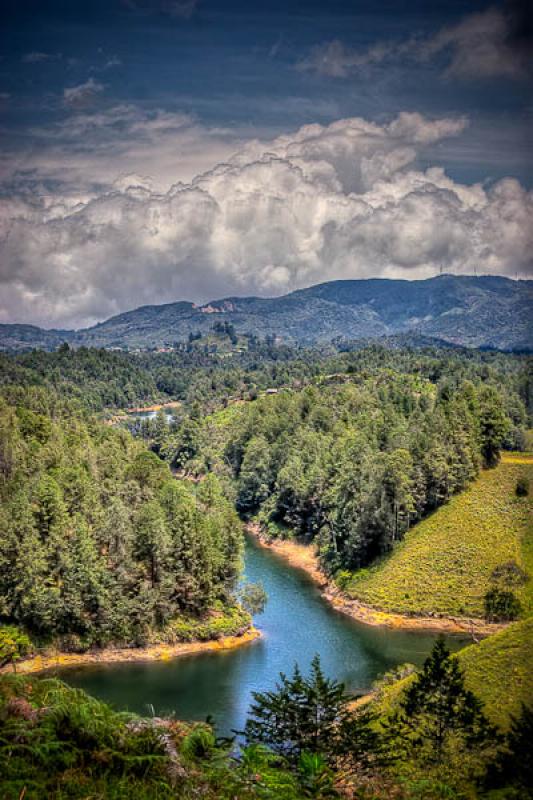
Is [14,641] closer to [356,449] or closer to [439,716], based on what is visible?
[439,716]

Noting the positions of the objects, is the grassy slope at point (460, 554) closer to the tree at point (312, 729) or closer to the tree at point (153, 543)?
the tree at point (153, 543)

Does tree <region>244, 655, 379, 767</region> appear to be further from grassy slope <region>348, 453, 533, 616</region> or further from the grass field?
grassy slope <region>348, 453, 533, 616</region>

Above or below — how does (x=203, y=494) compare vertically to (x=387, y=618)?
above

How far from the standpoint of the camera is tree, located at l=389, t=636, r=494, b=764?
2606cm

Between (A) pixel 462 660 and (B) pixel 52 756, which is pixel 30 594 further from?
(B) pixel 52 756

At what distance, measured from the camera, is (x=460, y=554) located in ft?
211

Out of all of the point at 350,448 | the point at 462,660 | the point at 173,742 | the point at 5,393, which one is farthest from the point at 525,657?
the point at 5,393

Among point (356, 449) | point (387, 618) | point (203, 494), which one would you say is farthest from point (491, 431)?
point (203, 494)

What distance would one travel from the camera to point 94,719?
15.0 m

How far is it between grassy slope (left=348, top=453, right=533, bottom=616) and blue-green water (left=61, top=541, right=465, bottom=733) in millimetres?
4445

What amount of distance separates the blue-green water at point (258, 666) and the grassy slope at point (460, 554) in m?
4.45

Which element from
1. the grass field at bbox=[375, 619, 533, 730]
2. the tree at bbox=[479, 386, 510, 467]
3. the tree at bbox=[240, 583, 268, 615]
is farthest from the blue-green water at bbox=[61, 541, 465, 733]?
the tree at bbox=[479, 386, 510, 467]

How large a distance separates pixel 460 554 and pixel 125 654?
1273 inches

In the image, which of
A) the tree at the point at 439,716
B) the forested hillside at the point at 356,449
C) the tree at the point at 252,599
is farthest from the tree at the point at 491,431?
the tree at the point at 439,716
